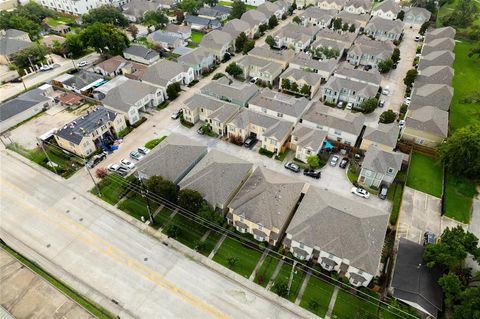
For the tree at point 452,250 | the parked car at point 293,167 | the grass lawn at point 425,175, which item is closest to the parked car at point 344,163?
the parked car at point 293,167

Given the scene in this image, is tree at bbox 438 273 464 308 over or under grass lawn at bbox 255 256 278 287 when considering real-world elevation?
over

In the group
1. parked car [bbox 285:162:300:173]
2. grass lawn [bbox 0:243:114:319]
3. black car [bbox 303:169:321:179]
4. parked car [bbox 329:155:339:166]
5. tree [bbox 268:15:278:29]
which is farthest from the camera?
tree [bbox 268:15:278:29]

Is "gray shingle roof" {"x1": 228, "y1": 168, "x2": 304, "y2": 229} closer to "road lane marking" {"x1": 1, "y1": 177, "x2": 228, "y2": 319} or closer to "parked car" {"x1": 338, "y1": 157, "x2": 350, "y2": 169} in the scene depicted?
"road lane marking" {"x1": 1, "y1": 177, "x2": 228, "y2": 319}

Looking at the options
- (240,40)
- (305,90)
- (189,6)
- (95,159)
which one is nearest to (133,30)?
(189,6)

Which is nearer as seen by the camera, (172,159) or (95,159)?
(172,159)

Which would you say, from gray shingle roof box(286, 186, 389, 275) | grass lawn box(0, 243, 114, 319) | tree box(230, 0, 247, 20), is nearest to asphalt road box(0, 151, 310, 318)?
grass lawn box(0, 243, 114, 319)

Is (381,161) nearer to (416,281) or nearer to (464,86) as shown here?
(416,281)

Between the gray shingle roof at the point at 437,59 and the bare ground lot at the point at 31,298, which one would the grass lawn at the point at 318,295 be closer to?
the bare ground lot at the point at 31,298
